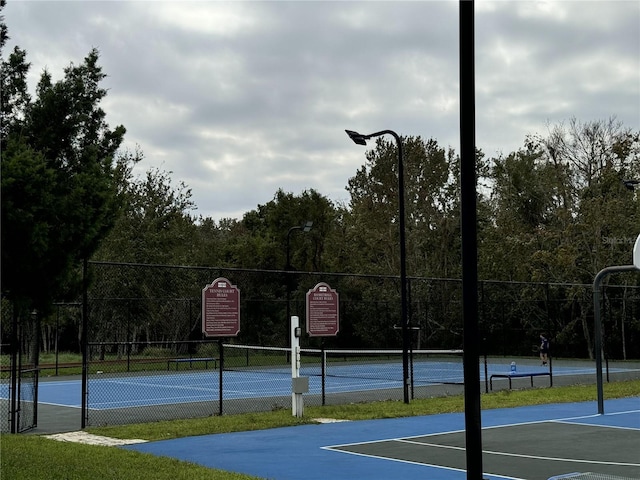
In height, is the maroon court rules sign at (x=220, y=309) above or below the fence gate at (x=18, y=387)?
above

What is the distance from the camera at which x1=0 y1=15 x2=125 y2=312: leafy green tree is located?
9.09 meters

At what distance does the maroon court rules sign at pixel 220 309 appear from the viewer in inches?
635

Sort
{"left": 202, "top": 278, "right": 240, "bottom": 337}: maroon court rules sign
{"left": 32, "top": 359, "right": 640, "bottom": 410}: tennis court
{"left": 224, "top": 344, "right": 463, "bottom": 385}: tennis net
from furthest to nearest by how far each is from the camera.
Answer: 1. {"left": 224, "top": 344, "right": 463, "bottom": 385}: tennis net
2. {"left": 32, "top": 359, "right": 640, "bottom": 410}: tennis court
3. {"left": 202, "top": 278, "right": 240, "bottom": 337}: maroon court rules sign

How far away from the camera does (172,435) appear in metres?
13.6

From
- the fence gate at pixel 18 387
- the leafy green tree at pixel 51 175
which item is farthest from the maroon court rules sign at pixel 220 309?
the leafy green tree at pixel 51 175

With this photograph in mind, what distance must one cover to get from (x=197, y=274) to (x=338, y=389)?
17.9 meters

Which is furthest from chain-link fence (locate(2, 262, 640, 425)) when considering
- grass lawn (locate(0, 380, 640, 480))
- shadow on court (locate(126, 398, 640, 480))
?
shadow on court (locate(126, 398, 640, 480))

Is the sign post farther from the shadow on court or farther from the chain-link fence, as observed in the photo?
the shadow on court

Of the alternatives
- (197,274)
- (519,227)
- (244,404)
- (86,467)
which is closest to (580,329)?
(519,227)

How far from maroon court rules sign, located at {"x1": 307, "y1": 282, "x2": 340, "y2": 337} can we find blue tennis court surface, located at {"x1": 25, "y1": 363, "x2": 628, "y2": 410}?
4.40m

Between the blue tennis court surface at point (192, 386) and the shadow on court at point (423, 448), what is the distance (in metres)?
7.58

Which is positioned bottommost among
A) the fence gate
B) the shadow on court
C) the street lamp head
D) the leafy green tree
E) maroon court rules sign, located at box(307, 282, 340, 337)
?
the shadow on court

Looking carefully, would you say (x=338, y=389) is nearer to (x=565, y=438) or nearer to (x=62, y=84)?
(x=565, y=438)

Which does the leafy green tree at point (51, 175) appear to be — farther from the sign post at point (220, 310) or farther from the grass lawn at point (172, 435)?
the sign post at point (220, 310)
